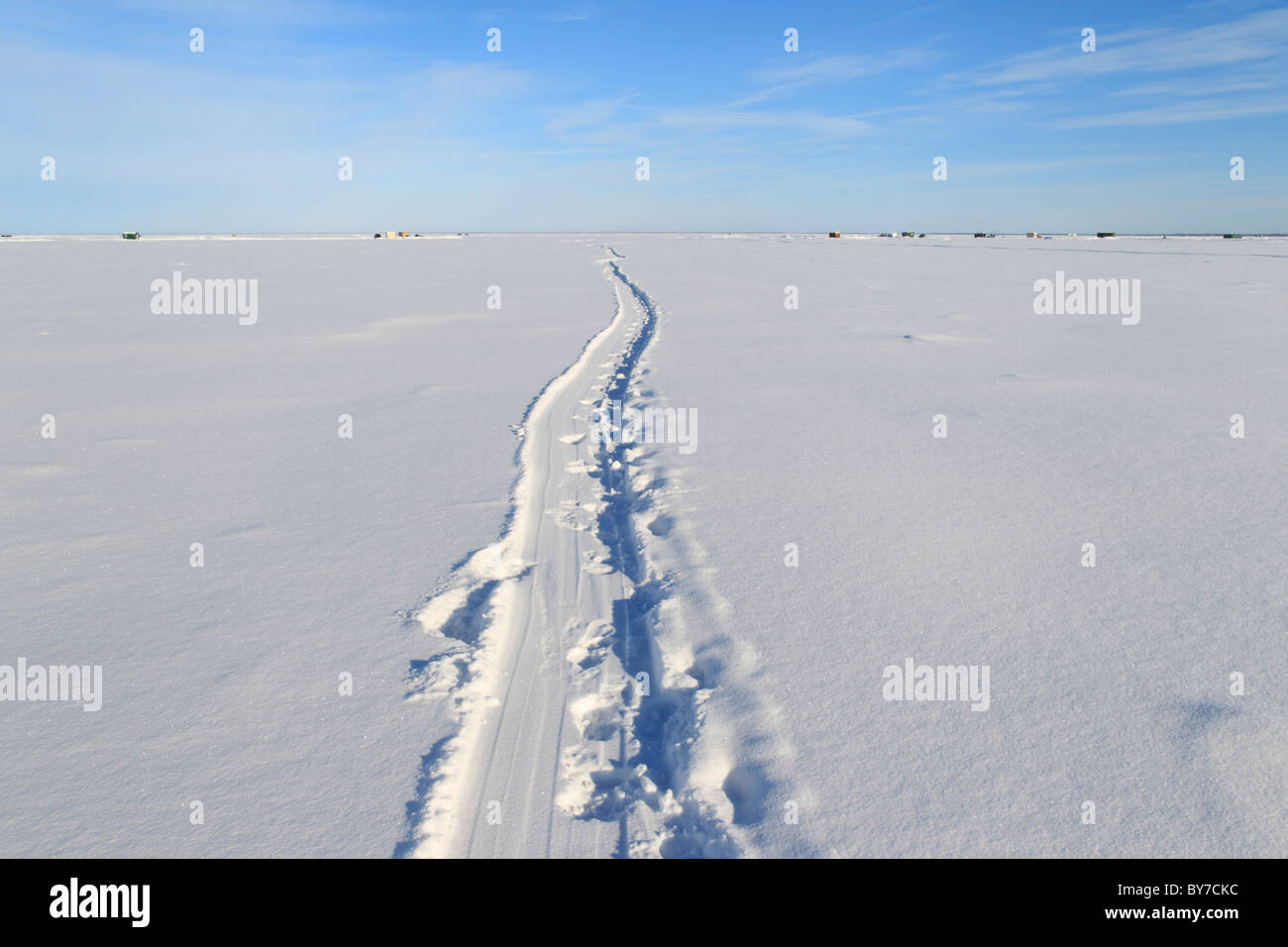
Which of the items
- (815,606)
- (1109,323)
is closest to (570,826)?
(815,606)

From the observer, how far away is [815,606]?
11.1ft

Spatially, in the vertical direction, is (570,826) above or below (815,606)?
below

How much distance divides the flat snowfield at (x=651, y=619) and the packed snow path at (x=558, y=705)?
0.01 meters

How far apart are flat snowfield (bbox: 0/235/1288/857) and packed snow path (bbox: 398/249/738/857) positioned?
15 mm

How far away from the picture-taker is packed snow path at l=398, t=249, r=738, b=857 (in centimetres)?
225

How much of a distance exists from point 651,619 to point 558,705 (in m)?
0.72

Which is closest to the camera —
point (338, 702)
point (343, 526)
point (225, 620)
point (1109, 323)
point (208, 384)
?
point (338, 702)

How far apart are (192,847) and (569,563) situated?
7.20 ft

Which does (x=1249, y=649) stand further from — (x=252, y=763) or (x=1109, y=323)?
(x=1109, y=323)

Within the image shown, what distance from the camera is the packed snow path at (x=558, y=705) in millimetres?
2254

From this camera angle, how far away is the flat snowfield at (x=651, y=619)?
2250mm

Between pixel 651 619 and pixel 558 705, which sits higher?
→ pixel 651 619

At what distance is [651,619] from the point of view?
134 inches

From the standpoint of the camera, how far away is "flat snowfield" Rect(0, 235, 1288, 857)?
2.25 meters
